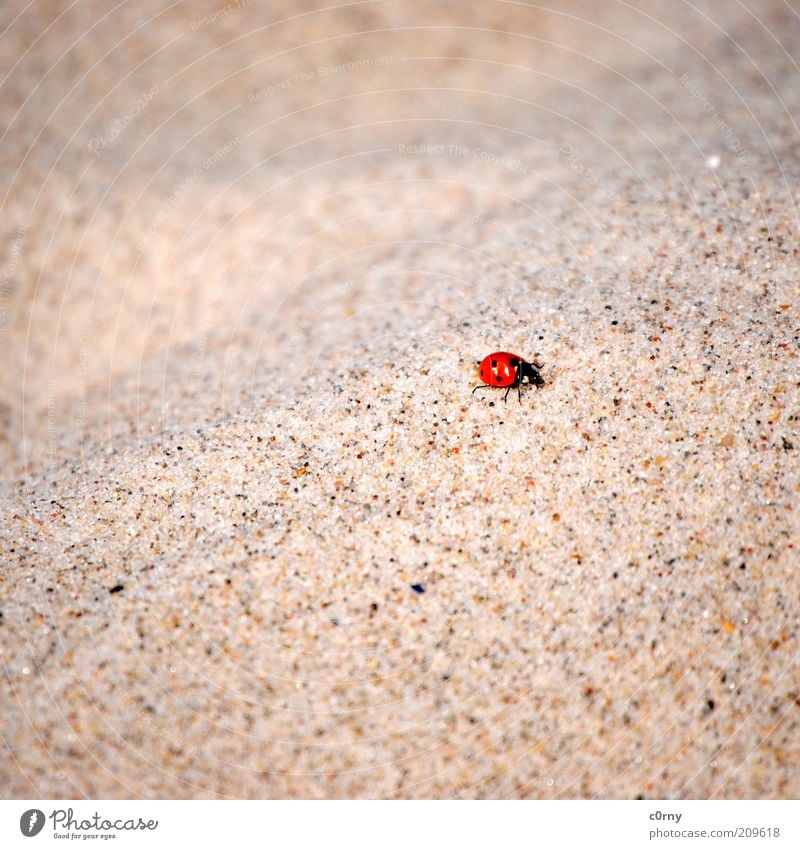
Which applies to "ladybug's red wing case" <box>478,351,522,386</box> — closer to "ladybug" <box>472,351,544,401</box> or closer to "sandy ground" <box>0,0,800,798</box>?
"ladybug" <box>472,351,544,401</box>

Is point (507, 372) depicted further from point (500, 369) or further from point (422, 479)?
point (422, 479)

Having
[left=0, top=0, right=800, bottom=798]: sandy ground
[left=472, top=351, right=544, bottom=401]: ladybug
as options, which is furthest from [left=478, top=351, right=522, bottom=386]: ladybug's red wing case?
[left=0, top=0, right=800, bottom=798]: sandy ground

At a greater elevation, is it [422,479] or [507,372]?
[507,372]

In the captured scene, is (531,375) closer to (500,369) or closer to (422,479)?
(500,369)

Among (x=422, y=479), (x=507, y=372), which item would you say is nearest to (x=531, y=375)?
(x=507, y=372)

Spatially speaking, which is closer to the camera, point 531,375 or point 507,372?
point 507,372

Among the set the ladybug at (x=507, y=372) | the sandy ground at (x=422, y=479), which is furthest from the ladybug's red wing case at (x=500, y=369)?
the sandy ground at (x=422, y=479)

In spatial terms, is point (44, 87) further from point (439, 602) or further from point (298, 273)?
point (439, 602)

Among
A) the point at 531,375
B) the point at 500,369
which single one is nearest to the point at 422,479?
the point at 500,369
